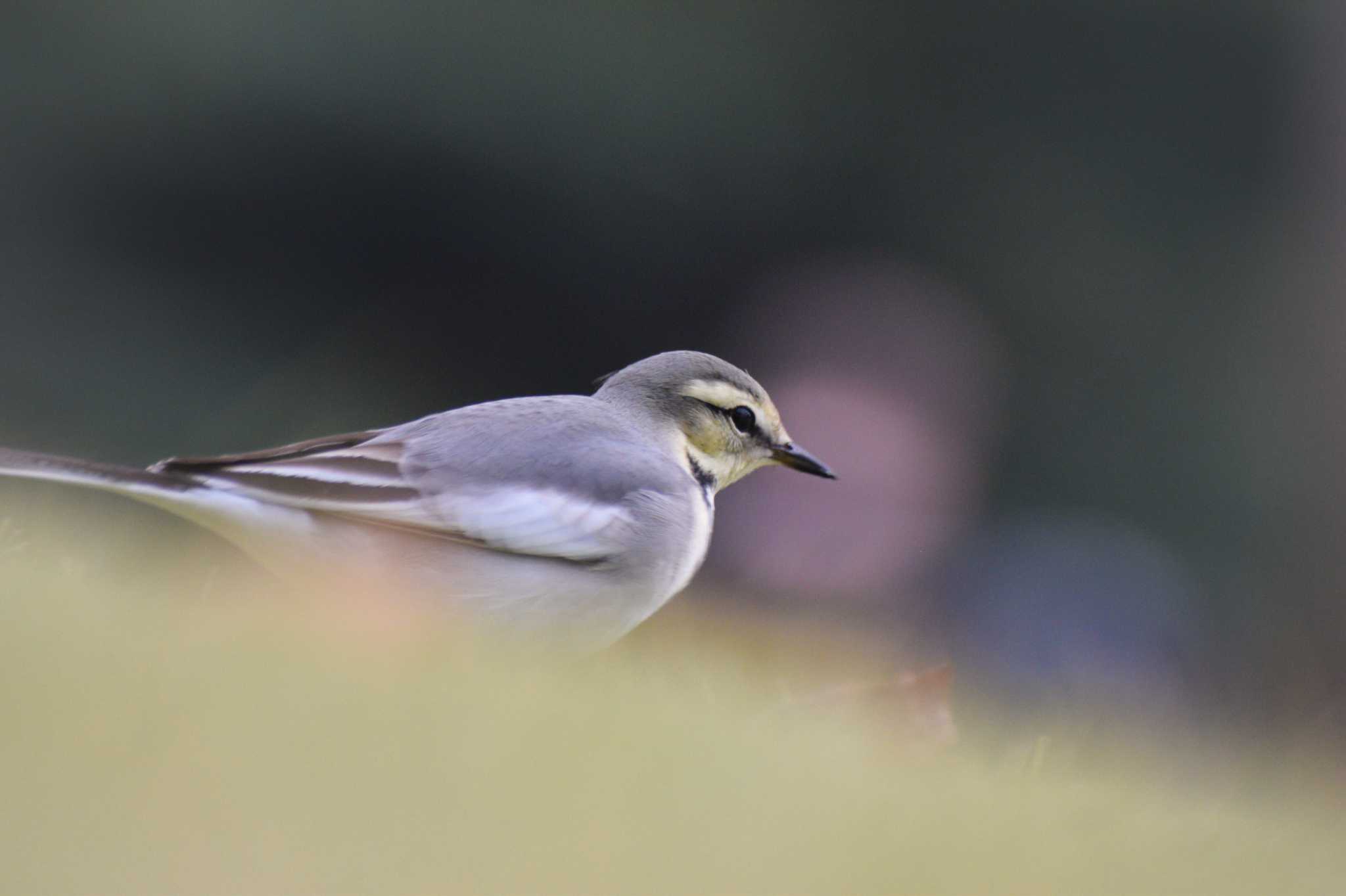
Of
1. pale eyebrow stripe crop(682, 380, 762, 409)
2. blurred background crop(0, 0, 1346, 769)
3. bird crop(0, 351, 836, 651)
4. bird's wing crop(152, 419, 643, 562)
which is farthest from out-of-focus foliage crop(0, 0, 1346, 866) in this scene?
bird's wing crop(152, 419, 643, 562)

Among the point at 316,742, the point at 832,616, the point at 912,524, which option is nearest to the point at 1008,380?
the point at 912,524

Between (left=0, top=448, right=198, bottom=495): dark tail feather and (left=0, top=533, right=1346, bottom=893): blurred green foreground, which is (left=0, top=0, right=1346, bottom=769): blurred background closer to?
(left=0, top=448, right=198, bottom=495): dark tail feather

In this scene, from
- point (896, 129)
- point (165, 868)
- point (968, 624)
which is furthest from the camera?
point (896, 129)

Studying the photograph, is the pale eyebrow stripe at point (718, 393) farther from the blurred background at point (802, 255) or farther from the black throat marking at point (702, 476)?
the blurred background at point (802, 255)

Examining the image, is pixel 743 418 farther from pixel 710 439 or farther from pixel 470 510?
pixel 470 510

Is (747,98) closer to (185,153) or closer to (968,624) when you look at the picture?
(185,153)

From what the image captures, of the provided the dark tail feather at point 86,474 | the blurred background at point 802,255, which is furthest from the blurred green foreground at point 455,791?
the blurred background at point 802,255

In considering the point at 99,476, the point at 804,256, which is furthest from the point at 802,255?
the point at 99,476
